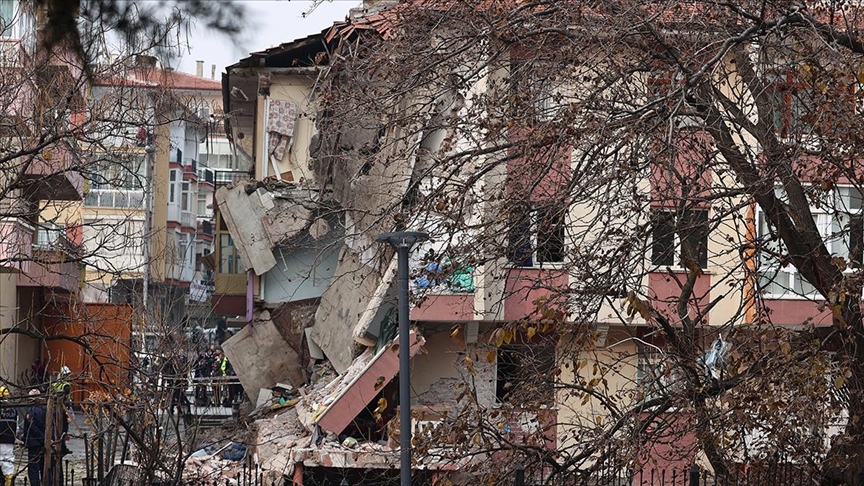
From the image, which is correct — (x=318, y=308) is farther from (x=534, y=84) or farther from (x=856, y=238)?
(x=856, y=238)

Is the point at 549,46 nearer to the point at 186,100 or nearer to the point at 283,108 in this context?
the point at 186,100

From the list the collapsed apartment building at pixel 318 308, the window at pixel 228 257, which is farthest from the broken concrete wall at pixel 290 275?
the window at pixel 228 257

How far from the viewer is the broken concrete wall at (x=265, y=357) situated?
26.4 metres

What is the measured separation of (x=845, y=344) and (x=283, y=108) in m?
18.4

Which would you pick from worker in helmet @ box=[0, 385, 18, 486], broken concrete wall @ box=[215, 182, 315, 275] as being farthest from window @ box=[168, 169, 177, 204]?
worker in helmet @ box=[0, 385, 18, 486]

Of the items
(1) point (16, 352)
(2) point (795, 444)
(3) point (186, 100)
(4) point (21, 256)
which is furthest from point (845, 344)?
(1) point (16, 352)

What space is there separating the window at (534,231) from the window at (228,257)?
1814 centimetres

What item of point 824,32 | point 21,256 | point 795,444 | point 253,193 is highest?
point 253,193

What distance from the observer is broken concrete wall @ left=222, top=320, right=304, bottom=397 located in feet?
86.7

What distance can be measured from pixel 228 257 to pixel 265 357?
3111 millimetres

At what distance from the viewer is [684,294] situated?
11.4 m

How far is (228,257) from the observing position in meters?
28.5

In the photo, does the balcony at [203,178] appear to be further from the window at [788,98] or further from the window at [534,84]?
the window at [788,98]

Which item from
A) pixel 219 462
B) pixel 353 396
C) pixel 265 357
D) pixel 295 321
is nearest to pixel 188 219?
pixel 265 357
